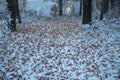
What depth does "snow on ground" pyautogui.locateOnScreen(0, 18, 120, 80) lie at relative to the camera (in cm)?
870

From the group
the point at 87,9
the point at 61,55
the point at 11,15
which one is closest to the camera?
the point at 61,55

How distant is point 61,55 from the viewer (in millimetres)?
10750

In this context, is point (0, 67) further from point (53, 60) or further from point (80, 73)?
point (80, 73)

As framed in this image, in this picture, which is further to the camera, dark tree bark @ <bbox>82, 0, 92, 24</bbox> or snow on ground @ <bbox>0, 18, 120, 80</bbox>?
dark tree bark @ <bbox>82, 0, 92, 24</bbox>

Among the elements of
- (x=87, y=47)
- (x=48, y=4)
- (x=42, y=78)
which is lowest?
(x=42, y=78)

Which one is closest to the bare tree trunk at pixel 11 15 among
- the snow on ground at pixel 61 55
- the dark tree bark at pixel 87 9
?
the snow on ground at pixel 61 55

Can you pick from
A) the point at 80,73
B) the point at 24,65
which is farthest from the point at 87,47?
the point at 24,65

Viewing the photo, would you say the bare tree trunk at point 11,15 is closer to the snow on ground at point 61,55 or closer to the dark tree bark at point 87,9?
the snow on ground at point 61,55

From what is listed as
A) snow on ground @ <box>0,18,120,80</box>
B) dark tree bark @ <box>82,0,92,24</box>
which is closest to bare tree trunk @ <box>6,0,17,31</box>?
snow on ground @ <box>0,18,120,80</box>

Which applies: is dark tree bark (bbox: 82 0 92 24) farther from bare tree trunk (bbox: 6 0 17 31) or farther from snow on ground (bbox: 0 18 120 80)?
bare tree trunk (bbox: 6 0 17 31)

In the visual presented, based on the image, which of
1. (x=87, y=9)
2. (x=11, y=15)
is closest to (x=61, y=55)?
(x=11, y=15)

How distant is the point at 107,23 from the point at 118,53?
23.3 feet

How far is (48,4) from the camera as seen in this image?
35.8 meters

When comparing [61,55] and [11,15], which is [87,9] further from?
[61,55]
